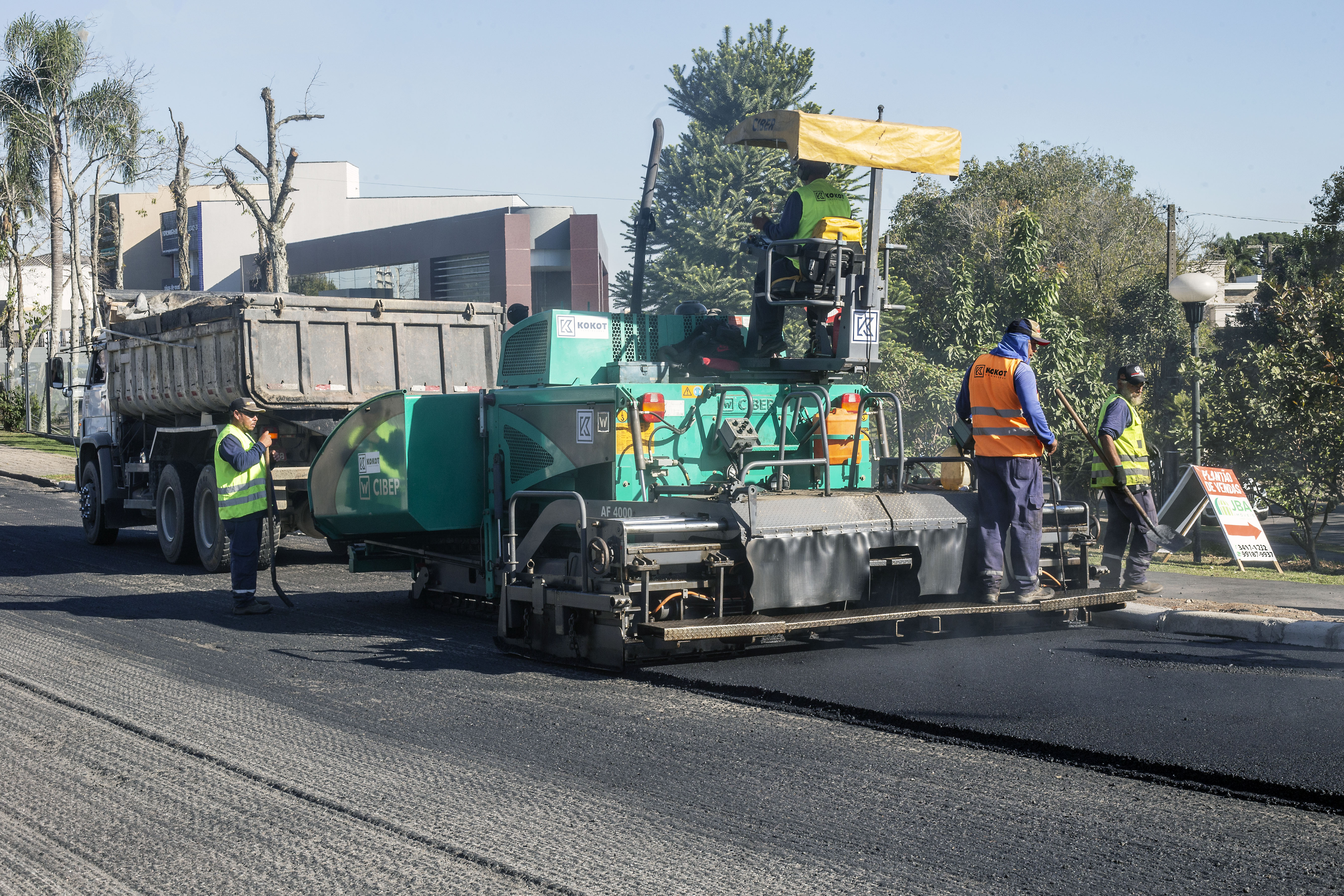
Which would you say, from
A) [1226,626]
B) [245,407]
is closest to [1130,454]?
[1226,626]

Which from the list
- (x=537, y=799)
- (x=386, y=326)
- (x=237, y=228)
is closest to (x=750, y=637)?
(x=537, y=799)

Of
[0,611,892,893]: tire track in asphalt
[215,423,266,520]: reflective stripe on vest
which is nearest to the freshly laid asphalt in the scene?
[0,611,892,893]: tire track in asphalt

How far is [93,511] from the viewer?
49.0 feet

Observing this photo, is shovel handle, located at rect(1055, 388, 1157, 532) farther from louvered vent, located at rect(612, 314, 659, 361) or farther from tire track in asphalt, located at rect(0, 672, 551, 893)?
tire track in asphalt, located at rect(0, 672, 551, 893)

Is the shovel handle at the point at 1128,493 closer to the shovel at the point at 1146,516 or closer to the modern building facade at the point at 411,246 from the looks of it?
the shovel at the point at 1146,516

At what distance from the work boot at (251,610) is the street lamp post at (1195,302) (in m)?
8.58

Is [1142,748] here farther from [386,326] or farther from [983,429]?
[386,326]

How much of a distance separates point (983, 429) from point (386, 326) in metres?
6.88

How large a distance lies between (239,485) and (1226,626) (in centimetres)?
703

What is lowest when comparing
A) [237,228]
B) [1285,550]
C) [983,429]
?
[1285,550]

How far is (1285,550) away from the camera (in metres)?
17.0

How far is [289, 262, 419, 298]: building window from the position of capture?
135 ft

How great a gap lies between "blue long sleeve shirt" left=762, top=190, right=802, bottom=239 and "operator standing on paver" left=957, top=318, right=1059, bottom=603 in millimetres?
1408

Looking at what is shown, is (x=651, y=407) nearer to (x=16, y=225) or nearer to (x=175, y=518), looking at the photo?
(x=175, y=518)
